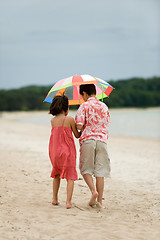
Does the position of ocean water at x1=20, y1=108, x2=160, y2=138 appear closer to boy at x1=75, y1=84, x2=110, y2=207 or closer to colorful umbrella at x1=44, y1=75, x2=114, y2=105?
colorful umbrella at x1=44, y1=75, x2=114, y2=105

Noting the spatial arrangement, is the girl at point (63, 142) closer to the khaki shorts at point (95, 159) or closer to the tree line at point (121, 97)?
the khaki shorts at point (95, 159)

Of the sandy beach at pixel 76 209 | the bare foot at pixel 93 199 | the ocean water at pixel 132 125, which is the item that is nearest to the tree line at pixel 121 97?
the ocean water at pixel 132 125

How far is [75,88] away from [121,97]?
3204 inches

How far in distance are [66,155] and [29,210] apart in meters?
0.91

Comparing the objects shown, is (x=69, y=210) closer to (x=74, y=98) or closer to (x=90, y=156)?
(x=90, y=156)

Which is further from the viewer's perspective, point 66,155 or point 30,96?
point 30,96

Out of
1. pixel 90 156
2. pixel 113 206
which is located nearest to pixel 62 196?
pixel 113 206

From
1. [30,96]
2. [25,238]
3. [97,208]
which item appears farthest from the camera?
[30,96]

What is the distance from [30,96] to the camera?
8375cm

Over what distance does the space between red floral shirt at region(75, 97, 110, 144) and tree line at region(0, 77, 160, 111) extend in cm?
6656

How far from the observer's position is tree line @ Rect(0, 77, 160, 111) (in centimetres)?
7975

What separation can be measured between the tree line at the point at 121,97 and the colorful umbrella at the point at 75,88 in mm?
65905

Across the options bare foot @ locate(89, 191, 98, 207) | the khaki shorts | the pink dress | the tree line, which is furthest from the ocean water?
the pink dress

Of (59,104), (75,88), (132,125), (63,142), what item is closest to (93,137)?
(63,142)
